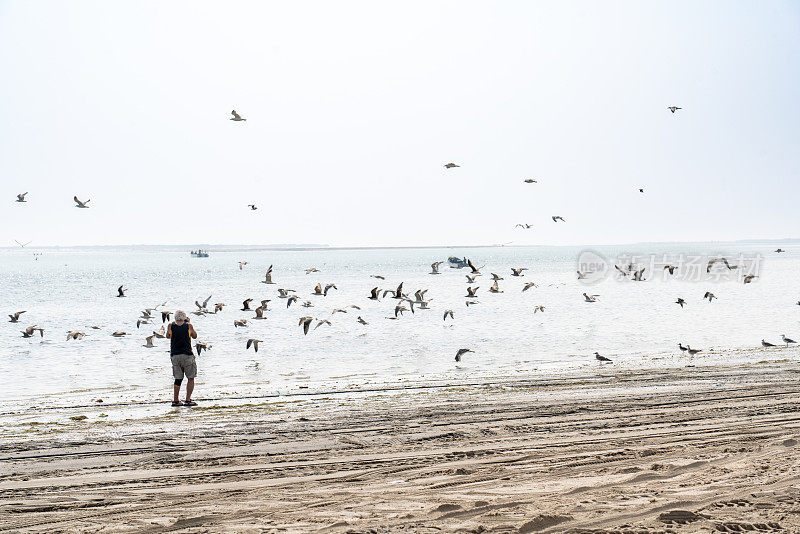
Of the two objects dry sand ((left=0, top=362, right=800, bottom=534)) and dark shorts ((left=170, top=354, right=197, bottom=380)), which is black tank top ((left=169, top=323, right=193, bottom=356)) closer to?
dark shorts ((left=170, top=354, right=197, bottom=380))

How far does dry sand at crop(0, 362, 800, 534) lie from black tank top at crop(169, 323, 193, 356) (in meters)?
1.22

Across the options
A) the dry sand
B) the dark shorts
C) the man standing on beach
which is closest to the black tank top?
the man standing on beach

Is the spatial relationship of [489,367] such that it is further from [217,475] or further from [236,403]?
[217,475]

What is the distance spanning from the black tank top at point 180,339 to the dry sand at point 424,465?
1221 mm

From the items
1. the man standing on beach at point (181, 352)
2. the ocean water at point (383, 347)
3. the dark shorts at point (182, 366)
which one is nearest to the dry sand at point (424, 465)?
the man standing on beach at point (181, 352)

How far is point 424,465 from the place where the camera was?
859 centimetres

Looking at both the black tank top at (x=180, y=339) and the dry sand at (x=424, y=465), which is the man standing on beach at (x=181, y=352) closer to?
the black tank top at (x=180, y=339)

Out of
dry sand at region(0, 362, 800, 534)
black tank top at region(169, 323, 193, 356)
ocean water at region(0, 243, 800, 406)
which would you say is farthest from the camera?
ocean water at region(0, 243, 800, 406)

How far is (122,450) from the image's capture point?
9.91 metres

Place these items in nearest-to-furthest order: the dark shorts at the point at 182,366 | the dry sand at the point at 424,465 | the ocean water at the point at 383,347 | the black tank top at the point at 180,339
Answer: the dry sand at the point at 424,465, the black tank top at the point at 180,339, the dark shorts at the point at 182,366, the ocean water at the point at 383,347

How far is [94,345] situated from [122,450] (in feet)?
72.8

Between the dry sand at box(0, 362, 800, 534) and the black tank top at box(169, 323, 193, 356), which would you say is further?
the black tank top at box(169, 323, 193, 356)

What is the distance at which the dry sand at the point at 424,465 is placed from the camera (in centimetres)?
645

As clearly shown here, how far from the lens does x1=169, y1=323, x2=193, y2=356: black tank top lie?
14094 millimetres
